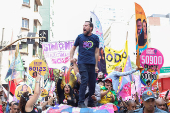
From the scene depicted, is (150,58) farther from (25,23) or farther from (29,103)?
(25,23)

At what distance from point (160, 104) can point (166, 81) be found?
22949 millimetres

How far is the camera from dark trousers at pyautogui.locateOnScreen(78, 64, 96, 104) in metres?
6.35

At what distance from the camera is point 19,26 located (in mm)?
33844

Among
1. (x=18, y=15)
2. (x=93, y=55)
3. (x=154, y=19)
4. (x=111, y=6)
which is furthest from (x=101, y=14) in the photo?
(x=93, y=55)

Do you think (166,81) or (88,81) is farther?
(166,81)

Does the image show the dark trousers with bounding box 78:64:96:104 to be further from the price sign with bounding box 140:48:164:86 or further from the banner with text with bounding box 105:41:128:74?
the banner with text with bounding box 105:41:128:74

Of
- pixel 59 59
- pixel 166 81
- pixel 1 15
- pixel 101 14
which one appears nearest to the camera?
pixel 59 59

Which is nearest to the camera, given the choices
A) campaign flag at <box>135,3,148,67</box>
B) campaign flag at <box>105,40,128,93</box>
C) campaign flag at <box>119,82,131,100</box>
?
campaign flag at <box>135,3,148,67</box>

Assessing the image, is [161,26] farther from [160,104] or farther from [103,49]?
[160,104]

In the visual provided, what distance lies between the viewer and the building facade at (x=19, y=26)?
101 feet

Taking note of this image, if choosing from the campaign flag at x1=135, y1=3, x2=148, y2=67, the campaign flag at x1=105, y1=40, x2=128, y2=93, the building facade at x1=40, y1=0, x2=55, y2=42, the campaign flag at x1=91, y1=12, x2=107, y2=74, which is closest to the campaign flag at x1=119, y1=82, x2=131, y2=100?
the campaign flag at x1=91, y1=12, x2=107, y2=74

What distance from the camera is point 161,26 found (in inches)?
2958

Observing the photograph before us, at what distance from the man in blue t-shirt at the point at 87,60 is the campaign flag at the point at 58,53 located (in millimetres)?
6564

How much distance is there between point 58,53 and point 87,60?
7.14m
